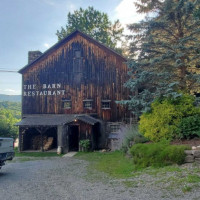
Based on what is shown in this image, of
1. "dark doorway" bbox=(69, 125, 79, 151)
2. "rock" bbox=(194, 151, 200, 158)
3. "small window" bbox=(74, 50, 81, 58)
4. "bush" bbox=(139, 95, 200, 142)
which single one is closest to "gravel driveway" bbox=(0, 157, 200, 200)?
"rock" bbox=(194, 151, 200, 158)

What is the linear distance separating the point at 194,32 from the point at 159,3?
3.58 meters

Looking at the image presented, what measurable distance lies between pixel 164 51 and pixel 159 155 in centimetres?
769

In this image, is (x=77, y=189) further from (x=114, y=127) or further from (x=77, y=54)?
(x=77, y=54)

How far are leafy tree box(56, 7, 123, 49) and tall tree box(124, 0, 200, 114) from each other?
71.4 ft

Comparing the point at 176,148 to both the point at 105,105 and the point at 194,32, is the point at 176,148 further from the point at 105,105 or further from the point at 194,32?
the point at 105,105

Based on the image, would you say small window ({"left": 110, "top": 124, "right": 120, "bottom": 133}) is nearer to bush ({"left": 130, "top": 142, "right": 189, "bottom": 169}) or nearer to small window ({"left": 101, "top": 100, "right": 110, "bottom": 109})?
small window ({"left": 101, "top": 100, "right": 110, "bottom": 109})

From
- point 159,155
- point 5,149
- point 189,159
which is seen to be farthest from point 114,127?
point 189,159

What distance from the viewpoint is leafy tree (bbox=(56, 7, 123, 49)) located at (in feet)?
114

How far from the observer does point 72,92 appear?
749 inches

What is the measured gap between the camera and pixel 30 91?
65.4 feet

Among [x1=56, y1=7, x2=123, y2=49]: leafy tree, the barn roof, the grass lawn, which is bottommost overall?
the grass lawn

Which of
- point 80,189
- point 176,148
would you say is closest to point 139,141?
point 176,148

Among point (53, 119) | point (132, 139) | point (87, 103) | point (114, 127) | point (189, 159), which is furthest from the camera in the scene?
point (87, 103)

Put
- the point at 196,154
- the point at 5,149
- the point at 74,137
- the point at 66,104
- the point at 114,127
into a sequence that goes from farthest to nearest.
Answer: the point at 74,137 < the point at 66,104 < the point at 114,127 < the point at 5,149 < the point at 196,154
